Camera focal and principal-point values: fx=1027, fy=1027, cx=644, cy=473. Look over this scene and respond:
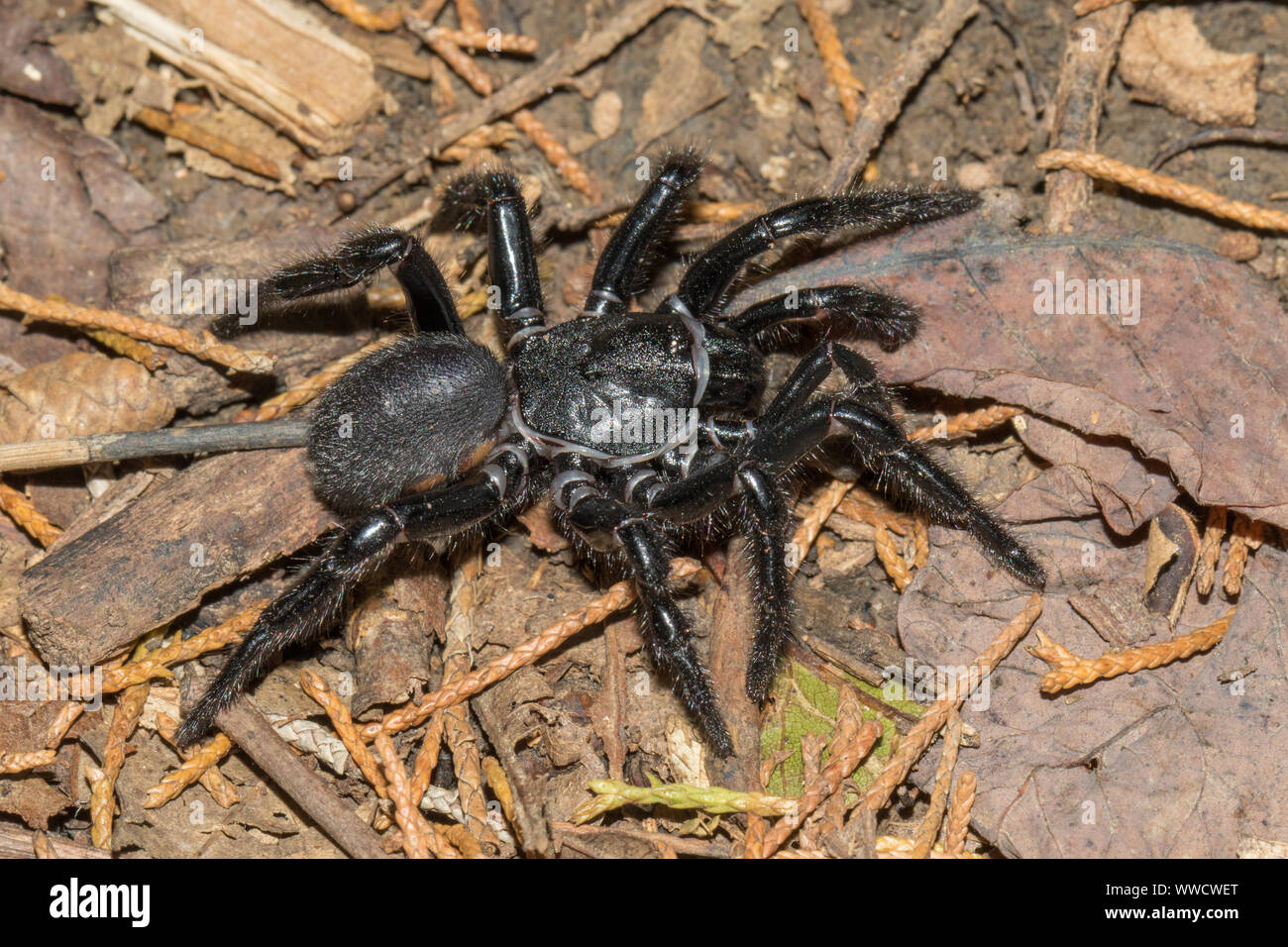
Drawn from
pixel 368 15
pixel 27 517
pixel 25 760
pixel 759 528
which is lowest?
pixel 25 760

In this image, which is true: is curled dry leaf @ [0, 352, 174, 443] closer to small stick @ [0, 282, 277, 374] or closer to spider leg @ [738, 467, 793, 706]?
small stick @ [0, 282, 277, 374]

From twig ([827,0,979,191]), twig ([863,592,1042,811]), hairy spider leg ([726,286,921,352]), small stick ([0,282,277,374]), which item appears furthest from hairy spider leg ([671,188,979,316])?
small stick ([0,282,277,374])

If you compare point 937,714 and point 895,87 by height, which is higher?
point 895,87

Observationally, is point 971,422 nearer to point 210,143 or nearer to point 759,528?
point 759,528

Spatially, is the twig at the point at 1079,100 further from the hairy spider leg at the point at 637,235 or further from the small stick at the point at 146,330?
the small stick at the point at 146,330

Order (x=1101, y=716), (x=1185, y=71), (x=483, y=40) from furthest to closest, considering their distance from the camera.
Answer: (x=483, y=40) < (x=1185, y=71) < (x=1101, y=716)

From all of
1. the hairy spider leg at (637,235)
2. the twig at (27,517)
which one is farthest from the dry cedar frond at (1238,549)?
the twig at (27,517)

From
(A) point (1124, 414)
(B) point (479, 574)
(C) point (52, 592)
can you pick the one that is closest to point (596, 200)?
(B) point (479, 574)

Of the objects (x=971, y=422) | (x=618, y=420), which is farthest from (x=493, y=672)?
(x=971, y=422)
